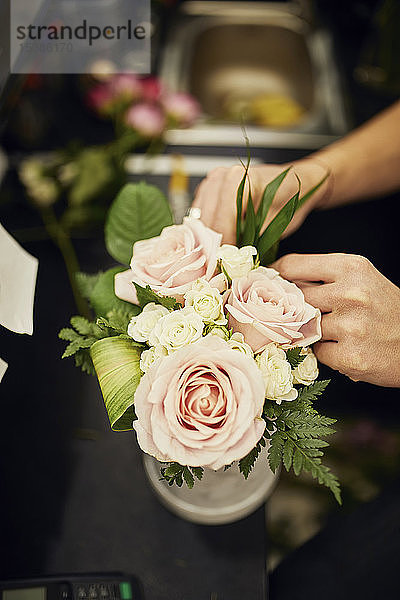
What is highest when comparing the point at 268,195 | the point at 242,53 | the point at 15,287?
the point at 242,53

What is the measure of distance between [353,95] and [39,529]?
127cm

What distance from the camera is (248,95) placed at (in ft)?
5.69

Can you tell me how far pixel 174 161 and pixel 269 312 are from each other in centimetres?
77

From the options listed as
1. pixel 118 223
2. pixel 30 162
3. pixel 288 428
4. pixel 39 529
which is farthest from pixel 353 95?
pixel 39 529

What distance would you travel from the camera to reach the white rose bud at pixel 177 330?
0.46m

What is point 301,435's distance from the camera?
484mm

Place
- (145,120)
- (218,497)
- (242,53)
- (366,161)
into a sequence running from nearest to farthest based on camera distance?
(218,497)
(366,161)
(145,120)
(242,53)

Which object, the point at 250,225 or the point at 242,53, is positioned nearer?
the point at 250,225

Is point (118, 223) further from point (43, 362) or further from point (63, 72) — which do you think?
point (63, 72)

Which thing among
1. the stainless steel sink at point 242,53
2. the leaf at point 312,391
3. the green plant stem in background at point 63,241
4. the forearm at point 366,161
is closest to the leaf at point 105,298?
the leaf at point 312,391

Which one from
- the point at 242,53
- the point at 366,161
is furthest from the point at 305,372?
the point at 242,53

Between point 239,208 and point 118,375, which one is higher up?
point 239,208

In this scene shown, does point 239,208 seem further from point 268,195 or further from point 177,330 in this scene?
point 177,330

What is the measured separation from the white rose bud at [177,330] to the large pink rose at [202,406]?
0.04ft
